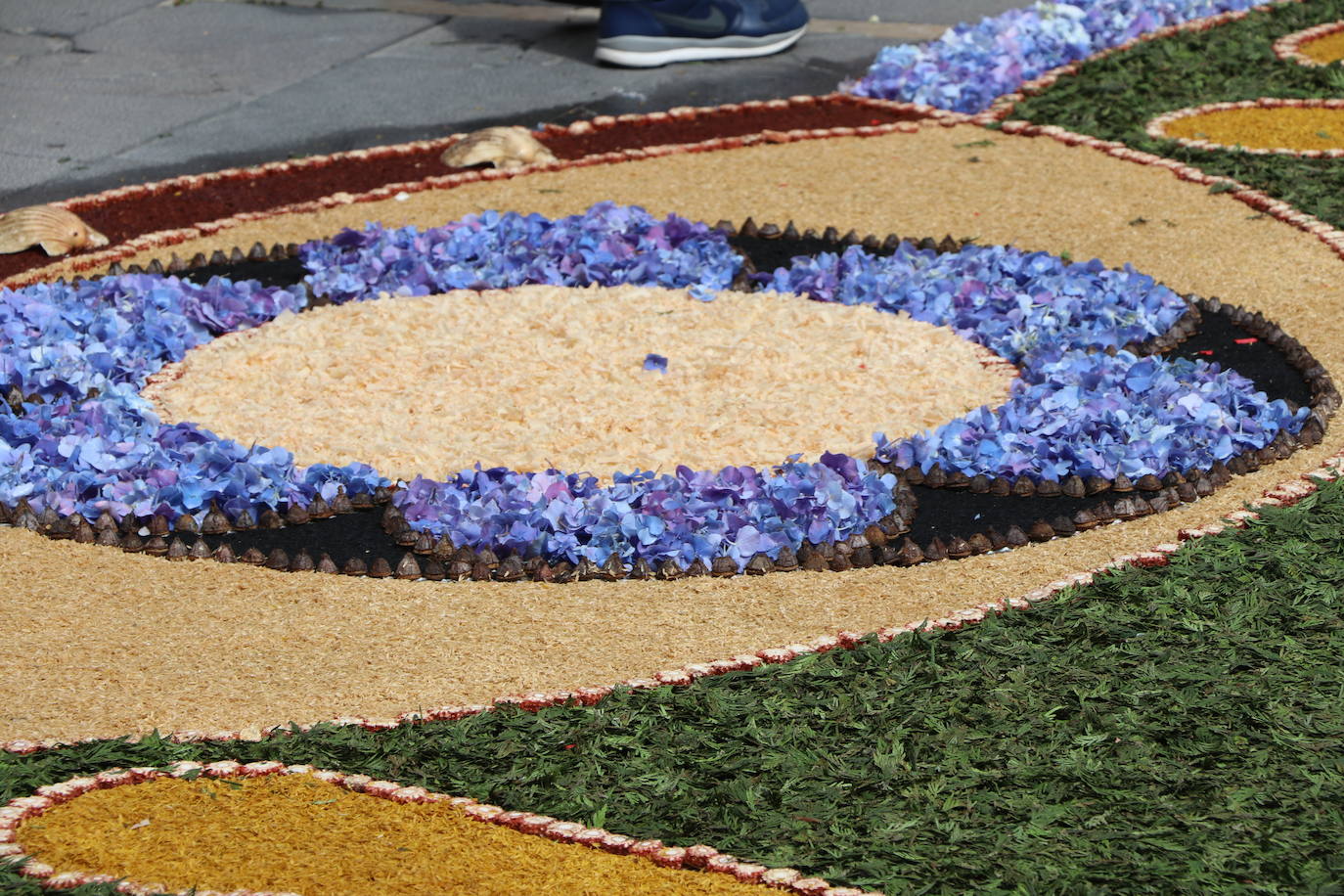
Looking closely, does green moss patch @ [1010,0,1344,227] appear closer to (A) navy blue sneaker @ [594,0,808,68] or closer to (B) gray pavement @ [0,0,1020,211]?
(B) gray pavement @ [0,0,1020,211]

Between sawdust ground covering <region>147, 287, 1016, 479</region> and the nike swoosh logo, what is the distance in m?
5.04

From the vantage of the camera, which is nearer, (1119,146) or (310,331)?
(310,331)

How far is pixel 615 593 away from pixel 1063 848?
75.5 inches

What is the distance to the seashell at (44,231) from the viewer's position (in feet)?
29.1

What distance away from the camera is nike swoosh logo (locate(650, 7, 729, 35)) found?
495 inches

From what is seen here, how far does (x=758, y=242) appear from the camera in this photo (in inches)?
352

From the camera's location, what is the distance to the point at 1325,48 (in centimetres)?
1252

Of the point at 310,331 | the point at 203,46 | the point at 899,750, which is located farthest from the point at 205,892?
the point at 203,46

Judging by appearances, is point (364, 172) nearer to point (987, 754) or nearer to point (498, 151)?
point (498, 151)

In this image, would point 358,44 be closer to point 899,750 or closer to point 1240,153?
point 1240,153

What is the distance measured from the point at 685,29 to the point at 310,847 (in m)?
9.52

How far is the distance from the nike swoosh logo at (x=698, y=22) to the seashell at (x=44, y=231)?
503cm

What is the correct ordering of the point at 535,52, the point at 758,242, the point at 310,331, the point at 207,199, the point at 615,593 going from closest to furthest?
1. the point at 615,593
2. the point at 310,331
3. the point at 758,242
4. the point at 207,199
5. the point at 535,52

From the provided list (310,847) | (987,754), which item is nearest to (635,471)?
(987,754)
